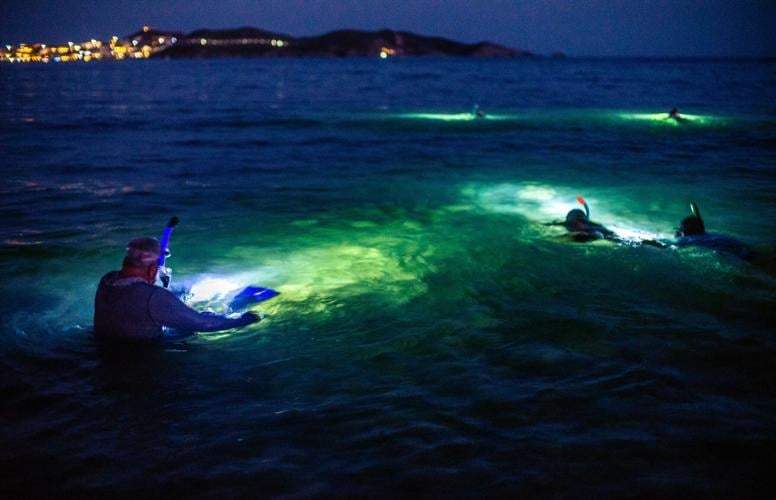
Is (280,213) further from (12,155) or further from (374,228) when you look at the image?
(12,155)

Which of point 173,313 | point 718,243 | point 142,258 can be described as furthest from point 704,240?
point 142,258

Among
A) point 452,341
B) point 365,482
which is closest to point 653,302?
point 452,341

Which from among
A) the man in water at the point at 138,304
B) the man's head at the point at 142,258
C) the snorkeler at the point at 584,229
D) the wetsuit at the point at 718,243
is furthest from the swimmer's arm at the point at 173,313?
the wetsuit at the point at 718,243

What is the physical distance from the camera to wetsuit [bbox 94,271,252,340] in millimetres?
6266

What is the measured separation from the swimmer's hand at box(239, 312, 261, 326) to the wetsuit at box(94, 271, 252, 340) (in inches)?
31.5

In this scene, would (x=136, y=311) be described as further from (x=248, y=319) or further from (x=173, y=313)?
(x=248, y=319)

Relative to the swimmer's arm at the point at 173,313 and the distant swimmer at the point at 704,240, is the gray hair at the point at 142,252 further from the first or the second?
the distant swimmer at the point at 704,240

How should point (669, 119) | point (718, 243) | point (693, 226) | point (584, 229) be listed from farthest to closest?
point (669, 119) → point (584, 229) → point (693, 226) → point (718, 243)

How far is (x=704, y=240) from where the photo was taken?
36.2ft

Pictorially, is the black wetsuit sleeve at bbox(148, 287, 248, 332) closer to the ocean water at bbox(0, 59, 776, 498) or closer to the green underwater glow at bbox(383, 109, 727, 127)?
the ocean water at bbox(0, 59, 776, 498)

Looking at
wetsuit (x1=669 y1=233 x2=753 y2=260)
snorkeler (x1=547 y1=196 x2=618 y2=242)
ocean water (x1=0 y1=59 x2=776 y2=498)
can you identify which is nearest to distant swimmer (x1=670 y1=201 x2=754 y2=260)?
wetsuit (x1=669 y1=233 x2=753 y2=260)

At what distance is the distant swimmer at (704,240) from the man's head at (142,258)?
9243 millimetres

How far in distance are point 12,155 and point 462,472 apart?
89.9 ft

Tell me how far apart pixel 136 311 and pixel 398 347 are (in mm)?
3097
